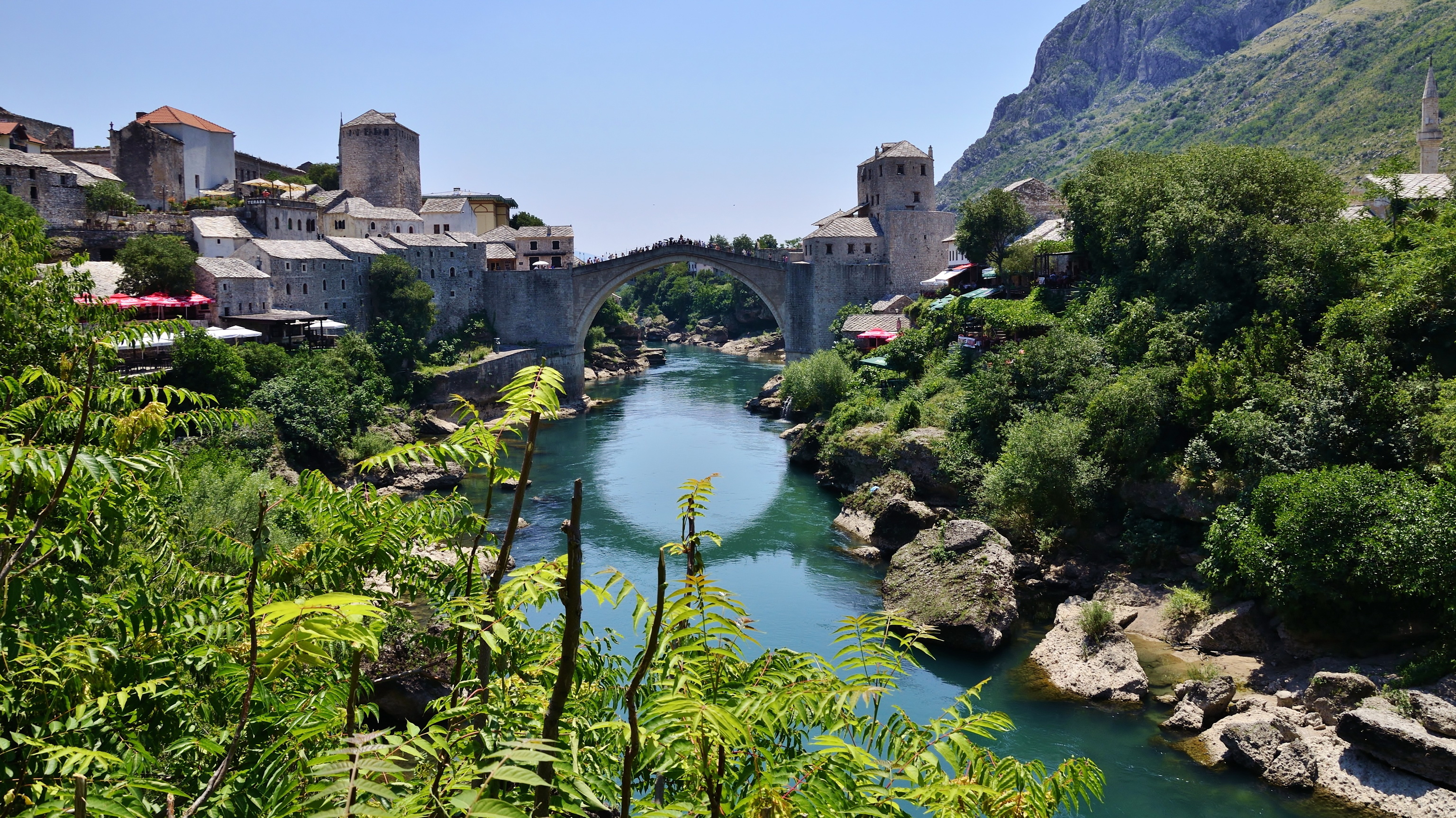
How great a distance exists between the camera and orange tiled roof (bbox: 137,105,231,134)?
44.4 meters

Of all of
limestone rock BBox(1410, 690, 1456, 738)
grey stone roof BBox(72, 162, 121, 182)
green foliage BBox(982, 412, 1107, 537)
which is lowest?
limestone rock BBox(1410, 690, 1456, 738)

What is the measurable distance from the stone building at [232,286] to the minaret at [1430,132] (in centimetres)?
3753

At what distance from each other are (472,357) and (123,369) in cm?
1771

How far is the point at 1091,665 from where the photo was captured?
46.6 feet

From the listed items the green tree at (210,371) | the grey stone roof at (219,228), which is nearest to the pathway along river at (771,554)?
the green tree at (210,371)

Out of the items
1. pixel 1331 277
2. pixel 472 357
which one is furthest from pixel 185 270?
pixel 1331 277

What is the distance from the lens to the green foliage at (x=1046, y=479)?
18453 millimetres

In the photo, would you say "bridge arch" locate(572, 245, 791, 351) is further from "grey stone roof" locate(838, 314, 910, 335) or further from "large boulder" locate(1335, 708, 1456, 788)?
"large boulder" locate(1335, 708, 1456, 788)

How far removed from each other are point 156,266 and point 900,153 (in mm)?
28318

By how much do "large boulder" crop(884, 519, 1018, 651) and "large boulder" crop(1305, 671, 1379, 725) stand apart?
4337 mm

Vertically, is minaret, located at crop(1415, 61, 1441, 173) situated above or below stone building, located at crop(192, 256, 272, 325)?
above

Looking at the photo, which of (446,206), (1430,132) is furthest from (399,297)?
(1430,132)

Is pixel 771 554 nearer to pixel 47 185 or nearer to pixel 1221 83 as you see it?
pixel 47 185

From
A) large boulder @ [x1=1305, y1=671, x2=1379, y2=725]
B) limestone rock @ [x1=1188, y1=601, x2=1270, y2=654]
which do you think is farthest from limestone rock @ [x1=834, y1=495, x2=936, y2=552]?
large boulder @ [x1=1305, y1=671, x2=1379, y2=725]
